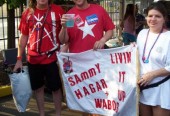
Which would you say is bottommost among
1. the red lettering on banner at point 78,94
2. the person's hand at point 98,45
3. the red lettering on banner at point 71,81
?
the red lettering on banner at point 78,94

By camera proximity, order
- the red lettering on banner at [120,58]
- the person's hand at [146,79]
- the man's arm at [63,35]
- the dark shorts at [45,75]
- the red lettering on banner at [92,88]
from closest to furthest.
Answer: the person's hand at [146,79] < the red lettering on banner at [120,58] < the man's arm at [63,35] < the red lettering on banner at [92,88] < the dark shorts at [45,75]

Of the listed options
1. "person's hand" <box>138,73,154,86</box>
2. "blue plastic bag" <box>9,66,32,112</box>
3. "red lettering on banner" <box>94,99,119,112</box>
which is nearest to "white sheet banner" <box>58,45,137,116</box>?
"red lettering on banner" <box>94,99,119,112</box>

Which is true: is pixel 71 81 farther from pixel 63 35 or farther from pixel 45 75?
pixel 63 35

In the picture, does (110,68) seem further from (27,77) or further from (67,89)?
(27,77)

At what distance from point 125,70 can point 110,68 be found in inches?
7.3

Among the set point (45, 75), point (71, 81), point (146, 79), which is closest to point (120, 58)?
point (146, 79)

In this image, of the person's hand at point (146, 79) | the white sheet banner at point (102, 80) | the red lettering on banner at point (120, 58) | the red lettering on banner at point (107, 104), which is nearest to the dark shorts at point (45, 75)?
the white sheet banner at point (102, 80)

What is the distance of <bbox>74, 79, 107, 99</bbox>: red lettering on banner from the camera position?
134 inches

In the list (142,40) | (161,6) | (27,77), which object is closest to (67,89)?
(27,77)

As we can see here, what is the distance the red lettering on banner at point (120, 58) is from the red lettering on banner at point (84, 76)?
0.20 m

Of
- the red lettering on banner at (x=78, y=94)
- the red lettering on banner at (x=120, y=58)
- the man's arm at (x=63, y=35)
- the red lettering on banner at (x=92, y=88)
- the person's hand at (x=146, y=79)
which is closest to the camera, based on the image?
the person's hand at (x=146, y=79)

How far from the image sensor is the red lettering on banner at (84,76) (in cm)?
344

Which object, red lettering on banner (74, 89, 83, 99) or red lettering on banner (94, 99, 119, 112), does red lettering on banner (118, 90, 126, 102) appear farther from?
red lettering on banner (74, 89, 83, 99)

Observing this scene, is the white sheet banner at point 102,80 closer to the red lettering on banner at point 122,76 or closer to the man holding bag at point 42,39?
the red lettering on banner at point 122,76
